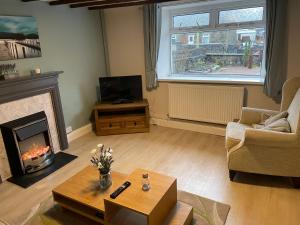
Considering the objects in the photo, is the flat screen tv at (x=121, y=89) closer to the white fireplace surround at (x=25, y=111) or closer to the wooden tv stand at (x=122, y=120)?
the wooden tv stand at (x=122, y=120)

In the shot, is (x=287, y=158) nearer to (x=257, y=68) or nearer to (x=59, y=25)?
(x=257, y=68)

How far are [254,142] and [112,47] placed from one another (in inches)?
123

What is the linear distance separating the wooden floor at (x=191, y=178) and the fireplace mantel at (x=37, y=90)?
400 mm

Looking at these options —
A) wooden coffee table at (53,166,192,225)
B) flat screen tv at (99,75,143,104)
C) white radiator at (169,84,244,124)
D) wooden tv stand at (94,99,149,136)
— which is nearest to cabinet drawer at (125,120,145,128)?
wooden tv stand at (94,99,149,136)

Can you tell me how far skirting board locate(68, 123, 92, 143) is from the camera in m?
3.99

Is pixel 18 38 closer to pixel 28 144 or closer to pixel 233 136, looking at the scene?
pixel 28 144

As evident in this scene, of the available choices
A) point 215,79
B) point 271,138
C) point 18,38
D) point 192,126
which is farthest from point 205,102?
point 18,38

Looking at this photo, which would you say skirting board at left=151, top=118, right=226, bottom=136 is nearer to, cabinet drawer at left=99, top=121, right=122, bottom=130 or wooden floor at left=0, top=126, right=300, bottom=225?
wooden floor at left=0, top=126, right=300, bottom=225

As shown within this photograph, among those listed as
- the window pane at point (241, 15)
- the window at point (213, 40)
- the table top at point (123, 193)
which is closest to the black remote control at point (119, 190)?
the table top at point (123, 193)

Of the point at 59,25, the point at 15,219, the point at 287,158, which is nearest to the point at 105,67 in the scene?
the point at 59,25

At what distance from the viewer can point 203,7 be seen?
378 centimetres

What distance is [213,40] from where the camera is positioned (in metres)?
3.92

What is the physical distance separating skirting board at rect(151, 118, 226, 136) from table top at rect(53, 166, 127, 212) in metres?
2.12

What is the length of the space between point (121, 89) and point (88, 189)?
229 centimetres
